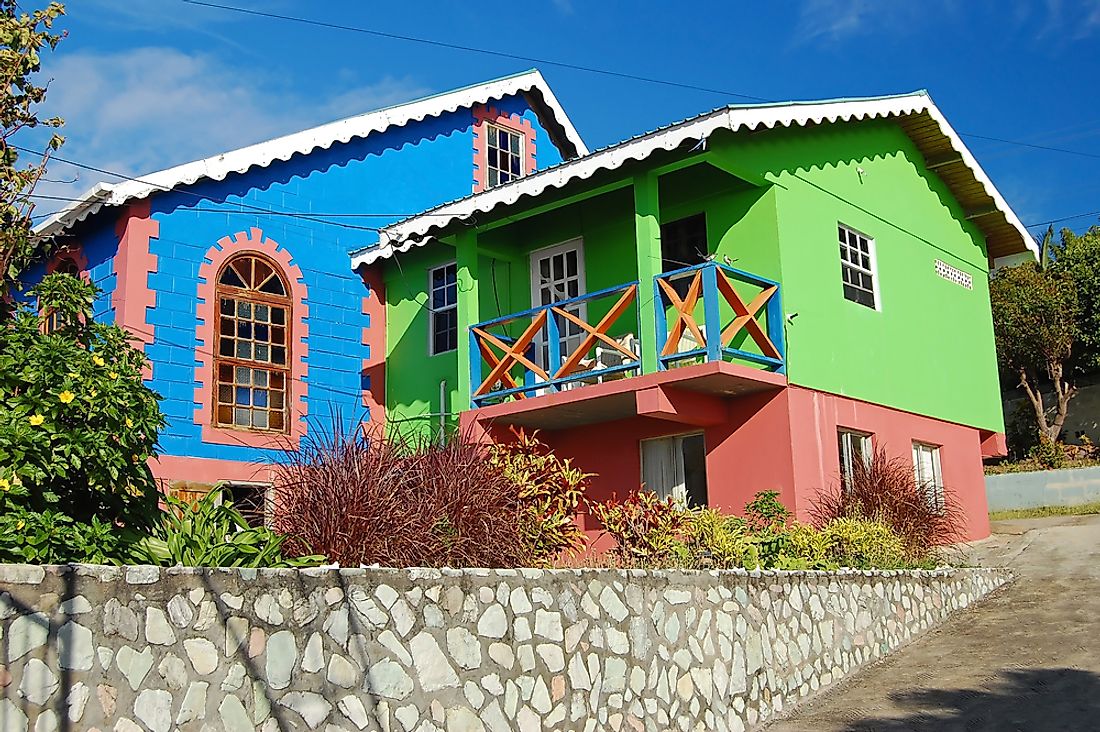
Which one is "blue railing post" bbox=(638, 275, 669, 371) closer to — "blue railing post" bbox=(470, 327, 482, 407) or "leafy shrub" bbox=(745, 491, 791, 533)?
"leafy shrub" bbox=(745, 491, 791, 533)

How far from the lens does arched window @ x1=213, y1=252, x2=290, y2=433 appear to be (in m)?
15.2

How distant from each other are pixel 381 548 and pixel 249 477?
7625mm

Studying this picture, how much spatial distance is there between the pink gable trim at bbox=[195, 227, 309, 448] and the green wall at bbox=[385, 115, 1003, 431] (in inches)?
67.6

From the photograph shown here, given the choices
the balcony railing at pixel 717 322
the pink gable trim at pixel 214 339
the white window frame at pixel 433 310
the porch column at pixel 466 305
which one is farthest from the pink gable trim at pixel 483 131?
the balcony railing at pixel 717 322

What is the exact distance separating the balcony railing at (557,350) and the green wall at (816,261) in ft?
1.20

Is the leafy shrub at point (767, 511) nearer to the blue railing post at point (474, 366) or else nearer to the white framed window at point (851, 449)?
the white framed window at point (851, 449)

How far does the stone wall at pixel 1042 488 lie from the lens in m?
21.4

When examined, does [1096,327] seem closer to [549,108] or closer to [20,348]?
[549,108]

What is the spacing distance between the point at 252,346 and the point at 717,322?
6.59 m

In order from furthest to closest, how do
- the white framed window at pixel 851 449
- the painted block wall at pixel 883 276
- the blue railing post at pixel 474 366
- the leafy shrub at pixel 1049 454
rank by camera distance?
the leafy shrub at pixel 1049 454 → the blue railing post at pixel 474 366 → the white framed window at pixel 851 449 → the painted block wall at pixel 883 276

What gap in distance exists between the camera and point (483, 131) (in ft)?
63.1

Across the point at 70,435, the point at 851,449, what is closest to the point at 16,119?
the point at 70,435

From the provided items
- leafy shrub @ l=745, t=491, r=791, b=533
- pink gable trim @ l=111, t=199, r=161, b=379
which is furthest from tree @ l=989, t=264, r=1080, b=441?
pink gable trim @ l=111, t=199, r=161, b=379

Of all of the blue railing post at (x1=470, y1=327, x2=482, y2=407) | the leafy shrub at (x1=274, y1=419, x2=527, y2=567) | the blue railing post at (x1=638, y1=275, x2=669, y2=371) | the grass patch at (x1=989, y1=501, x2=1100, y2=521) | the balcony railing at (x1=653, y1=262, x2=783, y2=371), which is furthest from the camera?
the grass patch at (x1=989, y1=501, x2=1100, y2=521)
